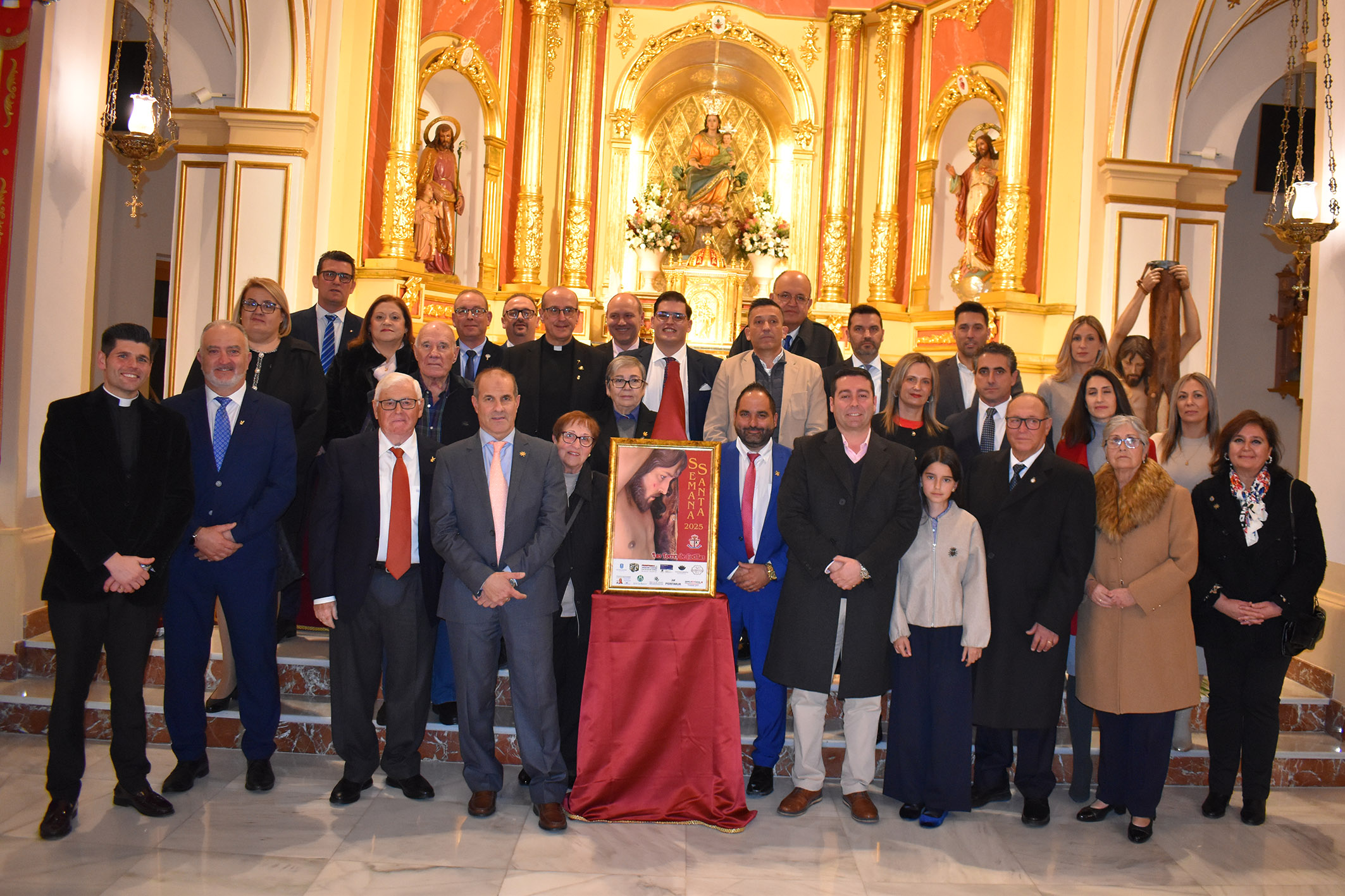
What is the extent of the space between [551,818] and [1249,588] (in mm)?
2868

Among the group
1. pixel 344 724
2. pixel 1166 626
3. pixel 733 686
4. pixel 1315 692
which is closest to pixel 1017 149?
pixel 1315 692

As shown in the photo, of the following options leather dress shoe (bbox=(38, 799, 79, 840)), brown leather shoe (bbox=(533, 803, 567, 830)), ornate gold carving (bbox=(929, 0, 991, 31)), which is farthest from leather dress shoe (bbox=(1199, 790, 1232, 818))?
ornate gold carving (bbox=(929, 0, 991, 31))

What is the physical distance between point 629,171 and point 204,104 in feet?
14.6

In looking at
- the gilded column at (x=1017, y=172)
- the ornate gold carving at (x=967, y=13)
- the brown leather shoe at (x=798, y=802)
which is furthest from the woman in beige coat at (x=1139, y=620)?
the ornate gold carving at (x=967, y=13)

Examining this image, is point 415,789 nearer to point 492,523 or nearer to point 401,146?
point 492,523

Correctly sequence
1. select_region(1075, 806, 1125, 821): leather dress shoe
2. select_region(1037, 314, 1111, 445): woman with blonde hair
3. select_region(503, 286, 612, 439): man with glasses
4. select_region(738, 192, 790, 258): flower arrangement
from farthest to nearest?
select_region(738, 192, 790, 258): flower arrangement < select_region(503, 286, 612, 439): man with glasses < select_region(1037, 314, 1111, 445): woman with blonde hair < select_region(1075, 806, 1125, 821): leather dress shoe

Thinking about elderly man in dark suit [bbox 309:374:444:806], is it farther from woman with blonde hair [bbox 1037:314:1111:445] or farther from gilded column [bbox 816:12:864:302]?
gilded column [bbox 816:12:864:302]

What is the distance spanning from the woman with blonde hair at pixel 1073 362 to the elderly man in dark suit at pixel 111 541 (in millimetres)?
3676

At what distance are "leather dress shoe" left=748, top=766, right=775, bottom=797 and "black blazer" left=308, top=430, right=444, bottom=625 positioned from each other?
1.60 meters

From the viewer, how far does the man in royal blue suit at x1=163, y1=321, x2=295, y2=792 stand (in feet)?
12.8

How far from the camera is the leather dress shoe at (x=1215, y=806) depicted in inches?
164

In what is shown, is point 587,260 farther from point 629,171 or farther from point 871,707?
point 871,707

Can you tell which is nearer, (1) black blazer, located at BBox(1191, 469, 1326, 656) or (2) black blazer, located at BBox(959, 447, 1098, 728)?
(2) black blazer, located at BBox(959, 447, 1098, 728)

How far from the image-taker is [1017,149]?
8859 millimetres
